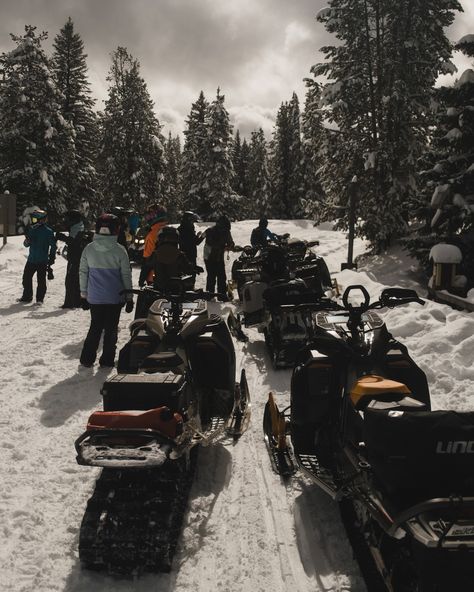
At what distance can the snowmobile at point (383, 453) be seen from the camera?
2.10 meters

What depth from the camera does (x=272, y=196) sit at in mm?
52625

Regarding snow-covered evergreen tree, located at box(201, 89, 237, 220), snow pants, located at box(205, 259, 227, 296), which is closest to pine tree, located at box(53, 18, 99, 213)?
snow-covered evergreen tree, located at box(201, 89, 237, 220)

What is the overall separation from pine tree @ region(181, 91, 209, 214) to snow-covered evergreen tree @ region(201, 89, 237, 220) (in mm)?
709

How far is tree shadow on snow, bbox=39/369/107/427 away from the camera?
5067 mm

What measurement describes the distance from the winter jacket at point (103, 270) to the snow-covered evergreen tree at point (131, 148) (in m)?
30.4

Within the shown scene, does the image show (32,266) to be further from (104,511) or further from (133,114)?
(133,114)

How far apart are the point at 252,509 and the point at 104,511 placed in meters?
1.17

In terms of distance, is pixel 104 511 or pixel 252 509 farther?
pixel 252 509

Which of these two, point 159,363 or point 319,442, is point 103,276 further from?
point 319,442

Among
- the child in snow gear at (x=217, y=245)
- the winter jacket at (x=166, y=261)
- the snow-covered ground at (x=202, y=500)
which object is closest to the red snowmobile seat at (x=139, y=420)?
the snow-covered ground at (x=202, y=500)

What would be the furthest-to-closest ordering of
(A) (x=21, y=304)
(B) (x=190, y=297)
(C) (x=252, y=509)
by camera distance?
(A) (x=21, y=304), (B) (x=190, y=297), (C) (x=252, y=509)

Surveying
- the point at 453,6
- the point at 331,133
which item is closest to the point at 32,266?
the point at 331,133

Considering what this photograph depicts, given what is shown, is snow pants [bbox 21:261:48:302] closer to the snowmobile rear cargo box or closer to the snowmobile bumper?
the snowmobile rear cargo box

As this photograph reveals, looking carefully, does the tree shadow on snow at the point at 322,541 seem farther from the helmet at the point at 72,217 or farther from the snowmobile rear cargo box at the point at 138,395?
the helmet at the point at 72,217
